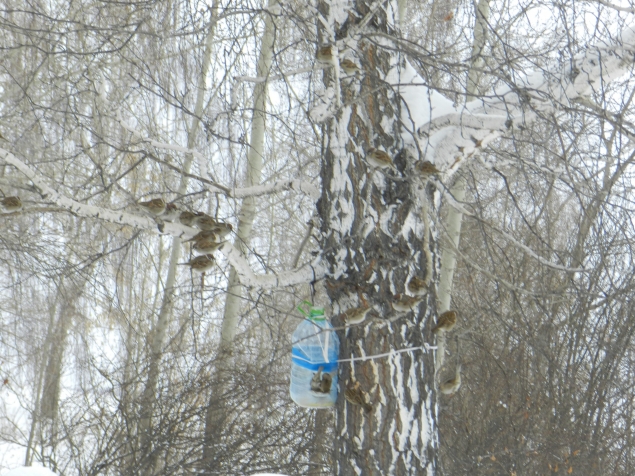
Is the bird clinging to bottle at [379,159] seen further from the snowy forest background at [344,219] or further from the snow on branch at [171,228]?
the snow on branch at [171,228]

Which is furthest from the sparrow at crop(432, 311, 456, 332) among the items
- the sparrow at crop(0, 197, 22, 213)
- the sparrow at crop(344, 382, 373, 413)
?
the sparrow at crop(0, 197, 22, 213)

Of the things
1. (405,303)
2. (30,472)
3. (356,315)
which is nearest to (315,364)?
(356,315)

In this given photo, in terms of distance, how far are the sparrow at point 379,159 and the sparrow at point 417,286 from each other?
476mm

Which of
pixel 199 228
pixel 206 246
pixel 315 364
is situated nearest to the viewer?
pixel 206 246

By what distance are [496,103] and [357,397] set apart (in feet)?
4.53

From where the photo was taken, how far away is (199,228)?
290 centimetres

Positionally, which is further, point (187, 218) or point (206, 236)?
point (187, 218)

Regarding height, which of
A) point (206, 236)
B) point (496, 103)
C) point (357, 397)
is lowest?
point (357, 397)

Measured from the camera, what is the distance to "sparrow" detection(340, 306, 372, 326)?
2773 mm

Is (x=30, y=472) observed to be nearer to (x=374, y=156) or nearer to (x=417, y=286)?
(x=417, y=286)

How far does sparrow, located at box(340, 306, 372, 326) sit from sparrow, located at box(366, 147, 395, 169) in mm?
576

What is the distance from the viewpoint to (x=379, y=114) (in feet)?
9.87

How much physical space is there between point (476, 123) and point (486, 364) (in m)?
4.62

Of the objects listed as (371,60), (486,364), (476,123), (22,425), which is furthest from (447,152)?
(22,425)
